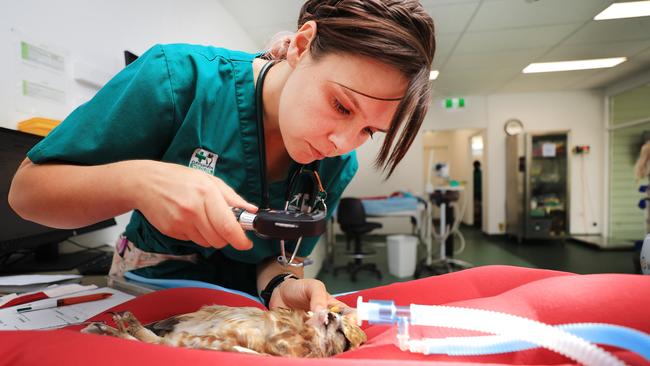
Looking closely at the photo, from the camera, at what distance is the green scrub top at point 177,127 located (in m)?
0.56

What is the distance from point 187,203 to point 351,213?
3442 mm

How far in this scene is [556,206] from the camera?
5.51 metres

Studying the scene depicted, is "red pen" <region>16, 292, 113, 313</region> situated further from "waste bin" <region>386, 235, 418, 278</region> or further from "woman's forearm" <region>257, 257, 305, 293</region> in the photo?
"waste bin" <region>386, 235, 418, 278</region>

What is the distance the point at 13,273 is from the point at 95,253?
10.9 inches

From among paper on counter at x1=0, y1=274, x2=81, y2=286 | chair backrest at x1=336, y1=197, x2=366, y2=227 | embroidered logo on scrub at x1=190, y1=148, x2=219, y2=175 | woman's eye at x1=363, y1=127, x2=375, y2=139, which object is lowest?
chair backrest at x1=336, y1=197, x2=366, y2=227

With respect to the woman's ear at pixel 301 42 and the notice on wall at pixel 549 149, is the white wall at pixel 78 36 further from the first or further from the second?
the notice on wall at pixel 549 149

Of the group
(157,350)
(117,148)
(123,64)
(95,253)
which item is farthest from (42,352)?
(123,64)

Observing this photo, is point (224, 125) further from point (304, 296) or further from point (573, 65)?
point (573, 65)

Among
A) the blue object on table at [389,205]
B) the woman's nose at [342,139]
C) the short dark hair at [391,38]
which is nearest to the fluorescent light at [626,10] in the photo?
the blue object on table at [389,205]

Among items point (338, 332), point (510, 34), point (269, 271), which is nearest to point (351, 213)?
point (510, 34)

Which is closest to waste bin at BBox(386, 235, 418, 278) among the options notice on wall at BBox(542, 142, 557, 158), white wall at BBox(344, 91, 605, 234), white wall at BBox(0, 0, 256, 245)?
white wall at BBox(344, 91, 605, 234)

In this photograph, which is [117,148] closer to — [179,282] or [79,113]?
[79,113]

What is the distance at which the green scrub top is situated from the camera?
56 cm

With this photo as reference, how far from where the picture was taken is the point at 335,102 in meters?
0.58
